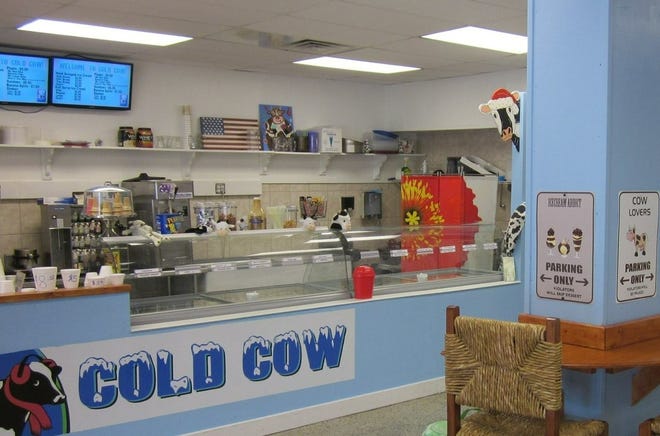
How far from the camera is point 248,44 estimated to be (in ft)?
20.2

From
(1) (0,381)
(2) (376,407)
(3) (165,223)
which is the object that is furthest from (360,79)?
(1) (0,381)

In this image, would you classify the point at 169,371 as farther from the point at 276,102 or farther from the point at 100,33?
the point at 276,102

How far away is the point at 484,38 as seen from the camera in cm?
601

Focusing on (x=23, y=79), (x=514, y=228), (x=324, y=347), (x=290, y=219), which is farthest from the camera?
(x=290, y=219)

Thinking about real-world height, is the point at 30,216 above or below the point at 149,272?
above

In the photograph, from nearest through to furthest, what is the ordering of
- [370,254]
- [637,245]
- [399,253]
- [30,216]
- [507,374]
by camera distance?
[507,374], [637,245], [370,254], [399,253], [30,216]

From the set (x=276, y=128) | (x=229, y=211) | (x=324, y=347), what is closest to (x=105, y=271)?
(x=324, y=347)

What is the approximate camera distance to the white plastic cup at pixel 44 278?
3.52 metres

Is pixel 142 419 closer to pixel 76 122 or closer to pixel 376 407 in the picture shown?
pixel 376 407

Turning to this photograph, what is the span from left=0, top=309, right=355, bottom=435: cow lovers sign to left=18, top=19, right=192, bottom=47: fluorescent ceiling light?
2.83 meters

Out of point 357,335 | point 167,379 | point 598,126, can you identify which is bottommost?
point 167,379

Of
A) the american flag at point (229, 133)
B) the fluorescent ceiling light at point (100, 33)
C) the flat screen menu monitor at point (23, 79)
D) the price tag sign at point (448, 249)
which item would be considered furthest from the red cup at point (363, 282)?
the flat screen menu monitor at point (23, 79)

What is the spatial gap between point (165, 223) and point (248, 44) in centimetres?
179

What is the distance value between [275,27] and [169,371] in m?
2.89
